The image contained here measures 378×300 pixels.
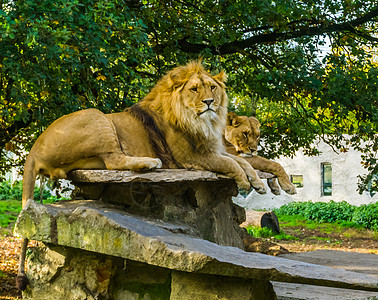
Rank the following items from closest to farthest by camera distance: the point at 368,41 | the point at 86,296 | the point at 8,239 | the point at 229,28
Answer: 1. the point at 86,296
2. the point at 229,28
3. the point at 368,41
4. the point at 8,239

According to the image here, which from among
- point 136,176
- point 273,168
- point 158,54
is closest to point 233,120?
point 273,168

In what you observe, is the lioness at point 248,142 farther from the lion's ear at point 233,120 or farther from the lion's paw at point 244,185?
the lion's paw at point 244,185

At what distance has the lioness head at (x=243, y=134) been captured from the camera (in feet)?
18.5

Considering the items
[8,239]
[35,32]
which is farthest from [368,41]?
[8,239]

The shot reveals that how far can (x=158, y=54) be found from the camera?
27.3 feet

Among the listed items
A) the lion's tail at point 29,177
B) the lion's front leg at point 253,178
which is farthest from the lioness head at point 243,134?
the lion's tail at point 29,177

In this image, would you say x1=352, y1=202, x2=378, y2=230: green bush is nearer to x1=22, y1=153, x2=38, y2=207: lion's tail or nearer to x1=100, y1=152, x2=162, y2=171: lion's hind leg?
x1=100, y1=152, x2=162, y2=171: lion's hind leg

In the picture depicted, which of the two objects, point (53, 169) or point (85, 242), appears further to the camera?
point (53, 169)

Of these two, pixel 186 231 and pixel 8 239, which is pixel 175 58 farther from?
pixel 8 239

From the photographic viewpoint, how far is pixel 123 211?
4.64 metres

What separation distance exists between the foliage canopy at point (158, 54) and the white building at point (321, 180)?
1141 centimetres

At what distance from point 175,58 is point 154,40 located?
2.44 ft

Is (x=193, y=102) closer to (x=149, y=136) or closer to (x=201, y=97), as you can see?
(x=201, y=97)

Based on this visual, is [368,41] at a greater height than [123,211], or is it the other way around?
[368,41]
